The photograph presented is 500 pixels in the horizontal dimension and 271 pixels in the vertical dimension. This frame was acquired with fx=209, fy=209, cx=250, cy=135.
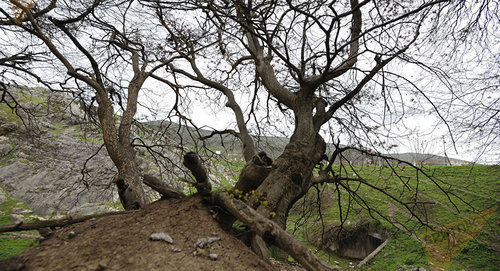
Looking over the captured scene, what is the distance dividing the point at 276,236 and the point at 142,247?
1.01 m

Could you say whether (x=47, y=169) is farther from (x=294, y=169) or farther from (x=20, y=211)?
(x=294, y=169)

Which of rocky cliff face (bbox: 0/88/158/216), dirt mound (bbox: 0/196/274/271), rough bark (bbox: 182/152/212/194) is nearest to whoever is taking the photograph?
dirt mound (bbox: 0/196/274/271)

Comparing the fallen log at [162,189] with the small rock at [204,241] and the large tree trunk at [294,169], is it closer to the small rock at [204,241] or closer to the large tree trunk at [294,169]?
the small rock at [204,241]

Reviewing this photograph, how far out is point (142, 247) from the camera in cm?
154

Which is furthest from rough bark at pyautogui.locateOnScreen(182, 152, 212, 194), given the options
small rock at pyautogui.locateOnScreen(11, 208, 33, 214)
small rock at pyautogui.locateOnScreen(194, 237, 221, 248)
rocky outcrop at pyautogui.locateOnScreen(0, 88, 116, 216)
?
small rock at pyautogui.locateOnScreen(11, 208, 33, 214)

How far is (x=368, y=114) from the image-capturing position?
13.1 feet

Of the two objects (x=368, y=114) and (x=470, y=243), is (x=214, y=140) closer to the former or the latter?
(x=368, y=114)

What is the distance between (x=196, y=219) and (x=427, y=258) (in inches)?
247

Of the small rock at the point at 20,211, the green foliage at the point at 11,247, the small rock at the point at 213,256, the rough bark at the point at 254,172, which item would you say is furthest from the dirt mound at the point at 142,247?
the small rock at the point at 20,211

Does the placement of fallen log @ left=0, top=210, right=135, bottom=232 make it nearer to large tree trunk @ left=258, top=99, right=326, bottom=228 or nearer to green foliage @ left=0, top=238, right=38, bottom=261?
green foliage @ left=0, top=238, right=38, bottom=261

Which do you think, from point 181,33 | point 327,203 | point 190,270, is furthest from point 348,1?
point 327,203

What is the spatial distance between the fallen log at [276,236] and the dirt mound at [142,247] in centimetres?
24

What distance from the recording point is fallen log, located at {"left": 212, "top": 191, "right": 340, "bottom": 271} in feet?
4.94

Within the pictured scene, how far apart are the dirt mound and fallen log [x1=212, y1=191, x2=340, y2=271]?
244 millimetres
